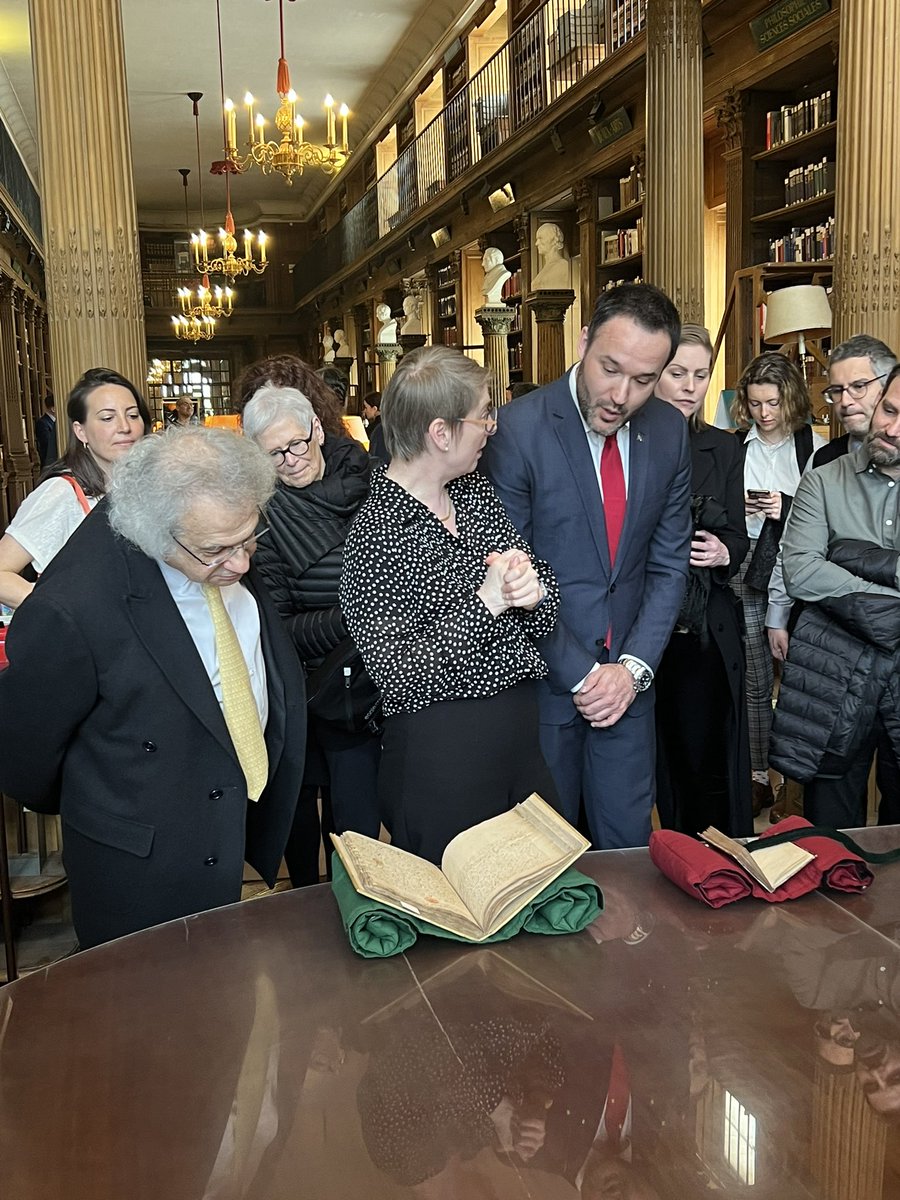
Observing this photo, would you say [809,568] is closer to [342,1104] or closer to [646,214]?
[342,1104]

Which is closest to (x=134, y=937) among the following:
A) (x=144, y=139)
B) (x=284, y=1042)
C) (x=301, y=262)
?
(x=284, y=1042)

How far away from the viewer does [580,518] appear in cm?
271

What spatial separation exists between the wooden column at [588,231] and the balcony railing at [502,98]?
885mm

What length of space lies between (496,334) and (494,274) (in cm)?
57

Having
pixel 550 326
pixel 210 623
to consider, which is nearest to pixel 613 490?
pixel 210 623

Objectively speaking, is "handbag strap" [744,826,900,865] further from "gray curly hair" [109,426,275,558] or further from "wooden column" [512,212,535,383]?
"wooden column" [512,212,535,383]

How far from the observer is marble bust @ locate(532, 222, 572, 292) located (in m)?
10.4

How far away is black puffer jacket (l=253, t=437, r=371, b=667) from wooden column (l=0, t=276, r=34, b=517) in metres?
11.1

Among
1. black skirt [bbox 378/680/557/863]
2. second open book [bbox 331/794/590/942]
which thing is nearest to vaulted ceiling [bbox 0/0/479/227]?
black skirt [bbox 378/680/557/863]

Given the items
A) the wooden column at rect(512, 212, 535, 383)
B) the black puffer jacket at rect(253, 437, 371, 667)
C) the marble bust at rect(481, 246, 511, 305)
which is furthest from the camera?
the wooden column at rect(512, 212, 535, 383)

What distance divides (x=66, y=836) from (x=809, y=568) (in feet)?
6.33

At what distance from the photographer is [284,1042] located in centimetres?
138

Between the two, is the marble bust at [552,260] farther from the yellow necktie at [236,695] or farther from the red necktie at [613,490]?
the yellow necktie at [236,695]

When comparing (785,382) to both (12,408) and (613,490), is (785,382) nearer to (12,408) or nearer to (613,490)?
(613,490)
